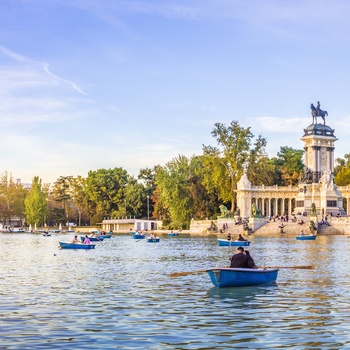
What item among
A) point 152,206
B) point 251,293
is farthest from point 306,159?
point 251,293

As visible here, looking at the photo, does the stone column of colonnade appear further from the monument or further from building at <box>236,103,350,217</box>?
the monument

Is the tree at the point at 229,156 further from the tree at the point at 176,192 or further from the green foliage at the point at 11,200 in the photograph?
the green foliage at the point at 11,200

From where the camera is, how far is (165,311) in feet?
69.5

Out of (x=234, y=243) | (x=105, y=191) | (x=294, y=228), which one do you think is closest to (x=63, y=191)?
(x=105, y=191)

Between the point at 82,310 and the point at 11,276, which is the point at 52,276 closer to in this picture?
the point at 11,276

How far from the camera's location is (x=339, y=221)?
89.8 meters

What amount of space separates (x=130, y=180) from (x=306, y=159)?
50.5 meters

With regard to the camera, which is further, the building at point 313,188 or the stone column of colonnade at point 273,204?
the stone column of colonnade at point 273,204

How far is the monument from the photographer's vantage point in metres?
104

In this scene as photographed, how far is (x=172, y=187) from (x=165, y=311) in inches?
3675

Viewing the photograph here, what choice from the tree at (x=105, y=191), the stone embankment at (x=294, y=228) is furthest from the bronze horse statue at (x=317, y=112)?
the tree at (x=105, y=191)

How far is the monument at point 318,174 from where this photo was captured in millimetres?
103562

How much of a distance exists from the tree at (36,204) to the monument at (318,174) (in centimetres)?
5593

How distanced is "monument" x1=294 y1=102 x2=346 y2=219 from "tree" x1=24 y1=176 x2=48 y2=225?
55.9 metres
